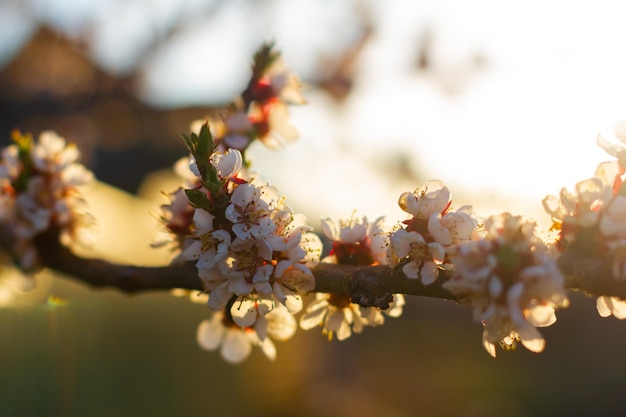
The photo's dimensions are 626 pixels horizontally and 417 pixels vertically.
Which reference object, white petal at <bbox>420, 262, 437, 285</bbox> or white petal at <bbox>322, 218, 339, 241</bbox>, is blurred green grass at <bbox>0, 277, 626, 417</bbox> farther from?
white petal at <bbox>420, 262, 437, 285</bbox>

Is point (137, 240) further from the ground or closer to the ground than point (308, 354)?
closer to the ground

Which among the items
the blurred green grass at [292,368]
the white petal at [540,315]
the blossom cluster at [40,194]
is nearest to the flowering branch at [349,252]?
the white petal at [540,315]

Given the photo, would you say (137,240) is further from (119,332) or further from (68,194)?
(68,194)

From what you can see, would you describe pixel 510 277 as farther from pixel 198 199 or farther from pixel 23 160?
pixel 23 160

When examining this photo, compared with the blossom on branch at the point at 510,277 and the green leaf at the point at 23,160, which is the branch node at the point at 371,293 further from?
the green leaf at the point at 23,160

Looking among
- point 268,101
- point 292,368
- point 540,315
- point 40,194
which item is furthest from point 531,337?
point 292,368

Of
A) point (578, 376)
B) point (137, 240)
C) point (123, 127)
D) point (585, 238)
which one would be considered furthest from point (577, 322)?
point (585, 238)
